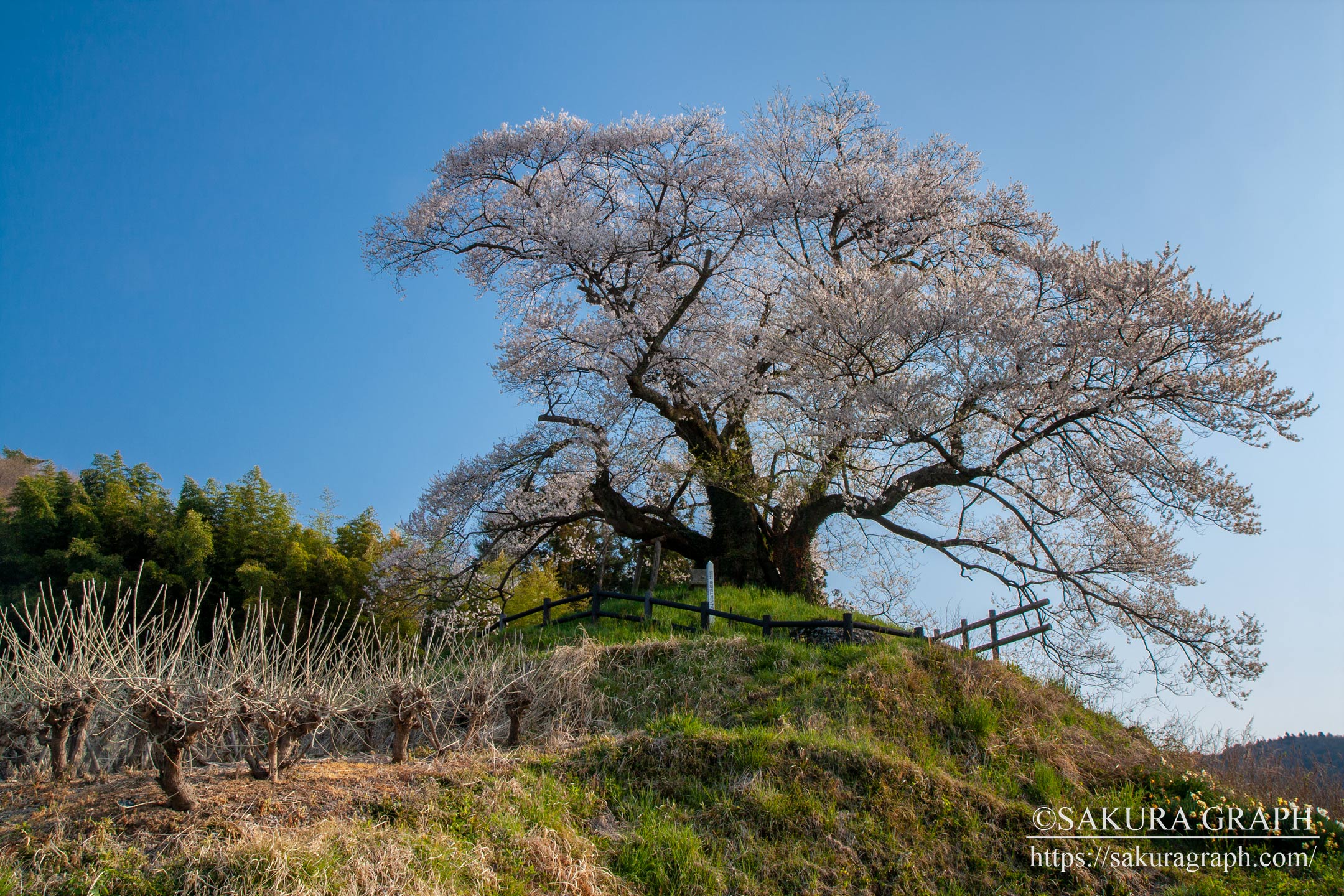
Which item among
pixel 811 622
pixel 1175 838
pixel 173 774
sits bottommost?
pixel 1175 838

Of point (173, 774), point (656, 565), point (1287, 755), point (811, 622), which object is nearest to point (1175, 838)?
point (1287, 755)

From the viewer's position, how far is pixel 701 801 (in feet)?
22.6

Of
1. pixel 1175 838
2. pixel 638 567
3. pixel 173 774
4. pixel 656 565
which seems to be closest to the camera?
pixel 173 774

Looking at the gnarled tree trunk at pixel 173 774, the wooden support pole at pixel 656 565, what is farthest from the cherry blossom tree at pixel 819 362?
the gnarled tree trunk at pixel 173 774

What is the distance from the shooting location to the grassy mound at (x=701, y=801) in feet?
17.1

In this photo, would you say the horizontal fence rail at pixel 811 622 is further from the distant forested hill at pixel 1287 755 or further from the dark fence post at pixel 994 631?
the distant forested hill at pixel 1287 755

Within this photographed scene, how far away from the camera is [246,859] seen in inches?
196

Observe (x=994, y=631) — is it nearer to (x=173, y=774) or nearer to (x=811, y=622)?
(x=811, y=622)

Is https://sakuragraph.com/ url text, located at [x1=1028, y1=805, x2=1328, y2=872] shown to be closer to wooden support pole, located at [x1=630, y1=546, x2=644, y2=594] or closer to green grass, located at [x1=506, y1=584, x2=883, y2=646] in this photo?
green grass, located at [x1=506, y1=584, x2=883, y2=646]

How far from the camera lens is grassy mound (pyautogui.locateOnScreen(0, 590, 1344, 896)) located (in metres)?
5.21

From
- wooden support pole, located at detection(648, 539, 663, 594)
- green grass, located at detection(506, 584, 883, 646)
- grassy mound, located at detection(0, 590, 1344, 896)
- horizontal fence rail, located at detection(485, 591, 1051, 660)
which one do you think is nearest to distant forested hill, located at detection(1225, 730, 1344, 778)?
grassy mound, located at detection(0, 590, 1344, 896)

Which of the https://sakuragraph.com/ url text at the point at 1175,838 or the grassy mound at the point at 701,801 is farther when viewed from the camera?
the https://sakuragraph.com/ url text at the point at 1175,838

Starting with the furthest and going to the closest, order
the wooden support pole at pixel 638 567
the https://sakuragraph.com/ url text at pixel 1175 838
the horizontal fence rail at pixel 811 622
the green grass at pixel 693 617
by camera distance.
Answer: the wooden support pole at pixel 638 567 → the green grass at pixel 693 617 → the horizontal fence rail at pixel 811 622 → the https://sakuragraph.com/ url text at pixel 1175 838

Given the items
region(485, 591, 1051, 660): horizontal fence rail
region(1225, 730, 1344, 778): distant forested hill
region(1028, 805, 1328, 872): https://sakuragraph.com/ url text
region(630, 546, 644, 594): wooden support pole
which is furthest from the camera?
region(630, 546, 644, 594): wooden support pole
